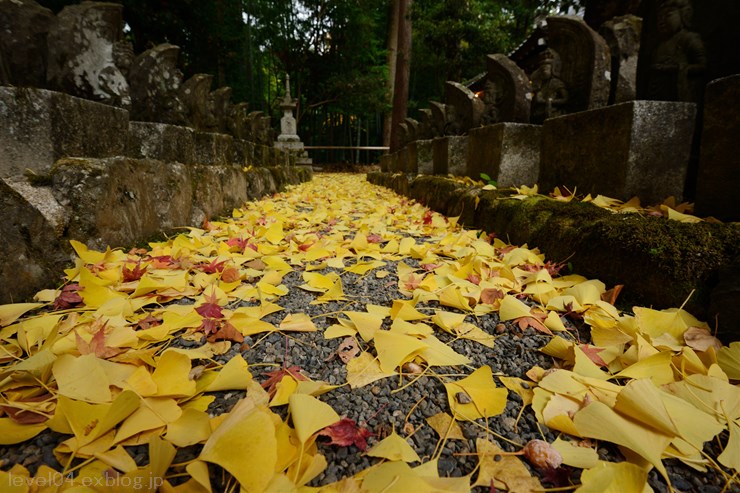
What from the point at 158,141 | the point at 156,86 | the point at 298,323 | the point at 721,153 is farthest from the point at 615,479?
the point at 156,86

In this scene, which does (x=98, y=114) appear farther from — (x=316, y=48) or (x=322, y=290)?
(x=316, y=48)

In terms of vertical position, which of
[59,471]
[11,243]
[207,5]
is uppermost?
[207,5]

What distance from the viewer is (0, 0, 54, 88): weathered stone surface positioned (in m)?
1.44

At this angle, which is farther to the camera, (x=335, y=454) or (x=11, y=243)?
(x=11, y=243)

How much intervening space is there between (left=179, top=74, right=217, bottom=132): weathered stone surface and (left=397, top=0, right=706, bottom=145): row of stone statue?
253cm

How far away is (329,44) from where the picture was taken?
15.9 metres

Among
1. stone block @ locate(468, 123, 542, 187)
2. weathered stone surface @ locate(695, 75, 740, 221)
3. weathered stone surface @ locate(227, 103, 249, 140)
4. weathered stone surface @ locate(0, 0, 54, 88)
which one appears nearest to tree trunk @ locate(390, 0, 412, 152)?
weathered stone surface @ locate(227, 103, 249, 140)

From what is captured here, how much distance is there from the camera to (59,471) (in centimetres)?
58

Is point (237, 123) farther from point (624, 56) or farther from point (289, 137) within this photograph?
point (289, 137)

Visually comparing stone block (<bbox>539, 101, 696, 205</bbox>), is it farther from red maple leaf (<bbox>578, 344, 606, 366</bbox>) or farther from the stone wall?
the stone wall

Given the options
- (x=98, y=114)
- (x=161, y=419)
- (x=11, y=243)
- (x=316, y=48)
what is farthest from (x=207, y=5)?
(x=161, y=419)

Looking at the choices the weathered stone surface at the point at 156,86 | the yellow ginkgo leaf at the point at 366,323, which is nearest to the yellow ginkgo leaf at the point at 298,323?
the yellow ginkgo leaf at the point at 366,323

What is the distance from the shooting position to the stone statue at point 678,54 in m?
1.72

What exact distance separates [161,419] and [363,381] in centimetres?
41
